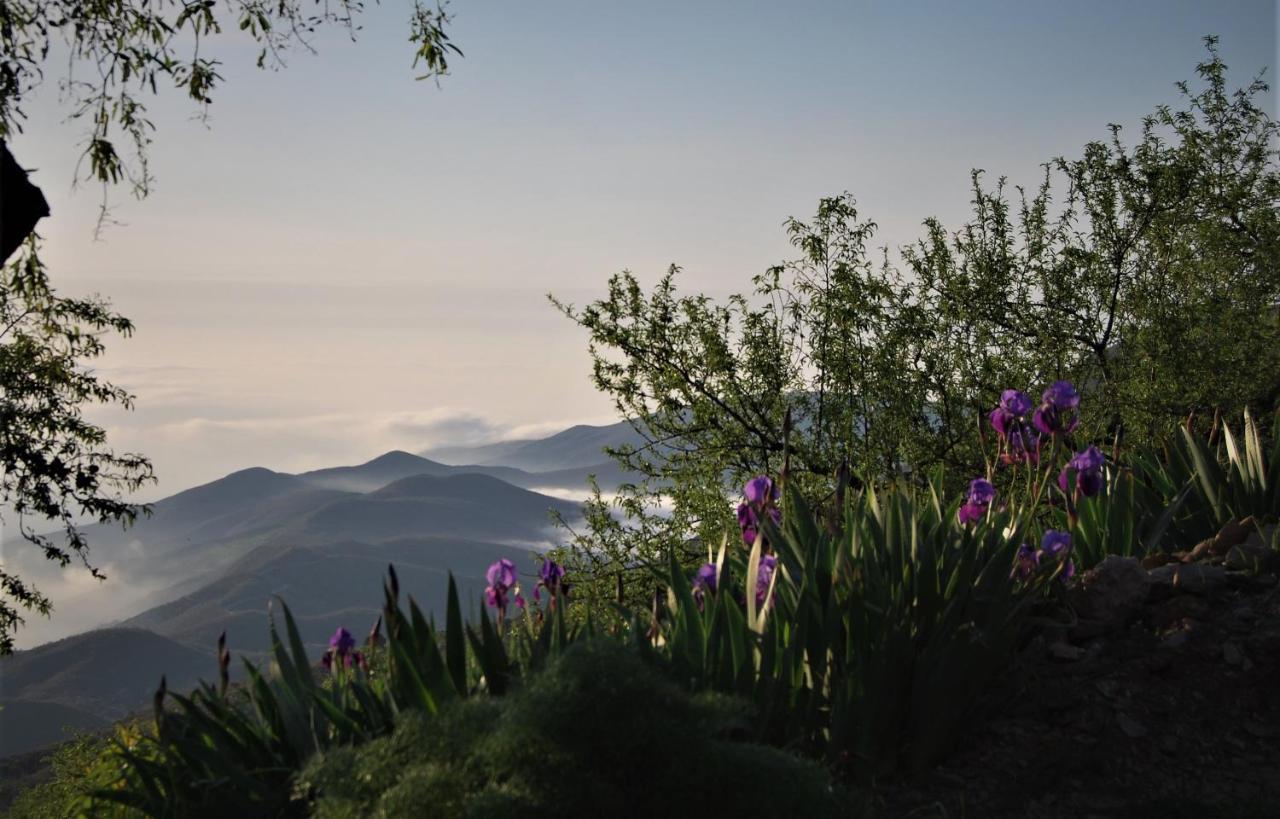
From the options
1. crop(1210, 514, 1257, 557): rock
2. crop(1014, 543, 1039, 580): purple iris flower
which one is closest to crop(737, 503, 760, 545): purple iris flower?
crop(1014, 543, 1039, 580): purple iris flower

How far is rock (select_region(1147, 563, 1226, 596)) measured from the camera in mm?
5801

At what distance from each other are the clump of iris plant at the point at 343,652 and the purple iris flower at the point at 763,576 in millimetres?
1859

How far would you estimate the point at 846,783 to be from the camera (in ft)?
15.3

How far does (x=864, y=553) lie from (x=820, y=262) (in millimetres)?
8640

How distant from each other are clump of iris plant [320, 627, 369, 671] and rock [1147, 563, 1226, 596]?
4.01 meters

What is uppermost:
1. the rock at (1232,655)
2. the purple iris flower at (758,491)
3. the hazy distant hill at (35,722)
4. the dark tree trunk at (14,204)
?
the dark tree trunk at (14,204)

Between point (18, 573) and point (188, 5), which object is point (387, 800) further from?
point (18, 573)

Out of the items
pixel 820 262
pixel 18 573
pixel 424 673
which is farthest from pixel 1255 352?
pixel 18 573

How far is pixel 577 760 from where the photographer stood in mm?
3162

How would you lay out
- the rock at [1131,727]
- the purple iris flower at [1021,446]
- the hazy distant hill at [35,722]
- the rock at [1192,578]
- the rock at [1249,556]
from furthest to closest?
the hazy distant hill at [35,722], the purple iris flower at [1021,446], the rock at [1249,556], the rock at [1192,578], the rock at [1131,727]

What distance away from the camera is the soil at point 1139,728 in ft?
15.0

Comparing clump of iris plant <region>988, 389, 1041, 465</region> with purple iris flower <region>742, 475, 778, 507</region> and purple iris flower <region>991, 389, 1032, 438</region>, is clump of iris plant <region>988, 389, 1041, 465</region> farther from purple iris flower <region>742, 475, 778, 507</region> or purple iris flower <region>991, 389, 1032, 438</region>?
purple iris flower <region>742, 475, 778, 507</region>

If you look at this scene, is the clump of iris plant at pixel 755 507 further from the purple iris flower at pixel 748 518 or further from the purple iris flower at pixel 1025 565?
the purple iris flower at pixel 1025 565

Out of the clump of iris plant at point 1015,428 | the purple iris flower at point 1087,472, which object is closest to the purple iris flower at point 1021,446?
the clump of iris plant at point 1015,428
